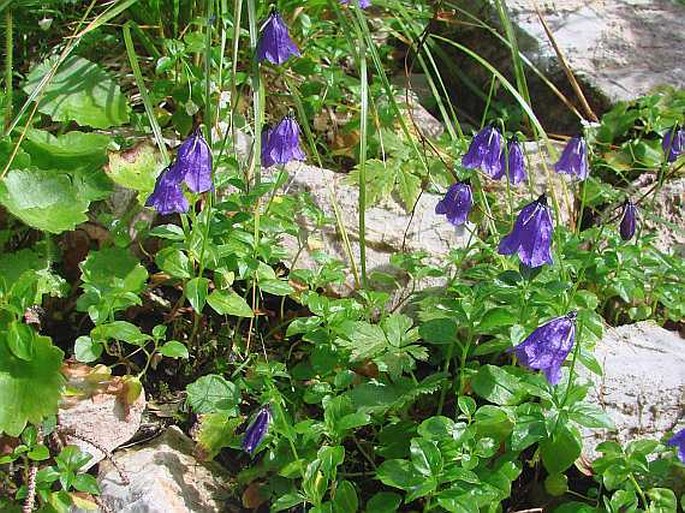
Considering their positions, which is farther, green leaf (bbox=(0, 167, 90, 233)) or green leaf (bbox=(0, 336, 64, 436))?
green leaf (bbox=(0, 167, 90, 233))

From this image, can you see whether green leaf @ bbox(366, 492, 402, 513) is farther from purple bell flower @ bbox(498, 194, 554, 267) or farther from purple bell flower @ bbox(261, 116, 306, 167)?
purple bell flower @ bbox(261, 116, 306, 167)

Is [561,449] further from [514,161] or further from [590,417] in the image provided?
[514,161]

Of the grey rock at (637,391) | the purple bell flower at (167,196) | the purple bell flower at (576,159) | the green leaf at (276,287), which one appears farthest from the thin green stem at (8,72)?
the grey rock at (637,391)

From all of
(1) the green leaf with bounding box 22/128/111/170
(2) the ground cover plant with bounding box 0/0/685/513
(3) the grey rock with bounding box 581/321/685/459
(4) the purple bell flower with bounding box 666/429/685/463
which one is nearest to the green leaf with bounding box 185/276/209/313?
(2) the ground cover plant with bounding box 0/0/685/513

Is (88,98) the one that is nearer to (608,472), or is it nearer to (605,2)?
(608,472)

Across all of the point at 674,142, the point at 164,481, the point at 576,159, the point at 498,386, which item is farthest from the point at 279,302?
the point at 674,142

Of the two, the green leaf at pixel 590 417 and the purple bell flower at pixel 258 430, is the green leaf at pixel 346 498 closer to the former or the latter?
the purple bell flower at pixel 258 430
